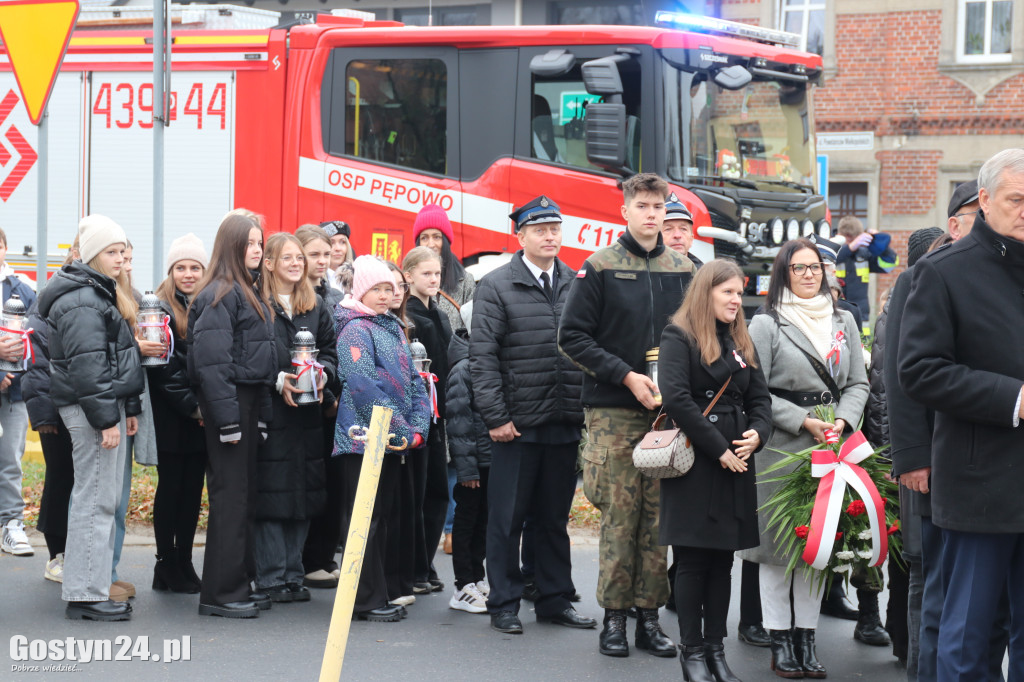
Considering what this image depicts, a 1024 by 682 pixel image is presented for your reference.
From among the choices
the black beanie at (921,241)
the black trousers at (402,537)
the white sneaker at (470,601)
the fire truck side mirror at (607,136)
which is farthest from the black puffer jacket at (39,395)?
the fire truck side mirror at (607,136)

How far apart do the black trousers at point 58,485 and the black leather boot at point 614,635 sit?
3053 millimetres

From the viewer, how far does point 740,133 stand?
1130 centimetres

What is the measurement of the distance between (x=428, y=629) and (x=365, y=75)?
6.59 m

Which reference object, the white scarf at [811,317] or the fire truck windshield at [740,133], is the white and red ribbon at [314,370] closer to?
the white scarf at [811,317]

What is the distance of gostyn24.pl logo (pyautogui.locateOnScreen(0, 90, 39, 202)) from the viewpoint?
26.0 feet

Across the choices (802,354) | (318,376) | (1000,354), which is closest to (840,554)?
(802,354)

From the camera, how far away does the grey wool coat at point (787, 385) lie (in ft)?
19.9

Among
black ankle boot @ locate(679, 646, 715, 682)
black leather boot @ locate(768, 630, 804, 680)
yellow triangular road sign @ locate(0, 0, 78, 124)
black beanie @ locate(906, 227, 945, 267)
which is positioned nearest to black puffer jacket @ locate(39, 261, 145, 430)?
yellow triangular road sign @ locate(0, 0, 78, 124)

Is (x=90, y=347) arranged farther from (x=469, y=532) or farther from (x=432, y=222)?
(x=432, y=222)

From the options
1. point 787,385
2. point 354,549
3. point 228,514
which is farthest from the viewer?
point 228,514

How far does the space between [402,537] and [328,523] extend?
74 cm

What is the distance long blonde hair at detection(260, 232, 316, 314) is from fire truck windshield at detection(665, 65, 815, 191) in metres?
4.52

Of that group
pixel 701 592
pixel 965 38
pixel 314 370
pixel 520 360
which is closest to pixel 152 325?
pixel 314 370

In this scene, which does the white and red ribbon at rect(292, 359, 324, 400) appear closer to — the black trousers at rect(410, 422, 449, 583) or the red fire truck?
the black trousers at rect(410, 422, 449, 583)
